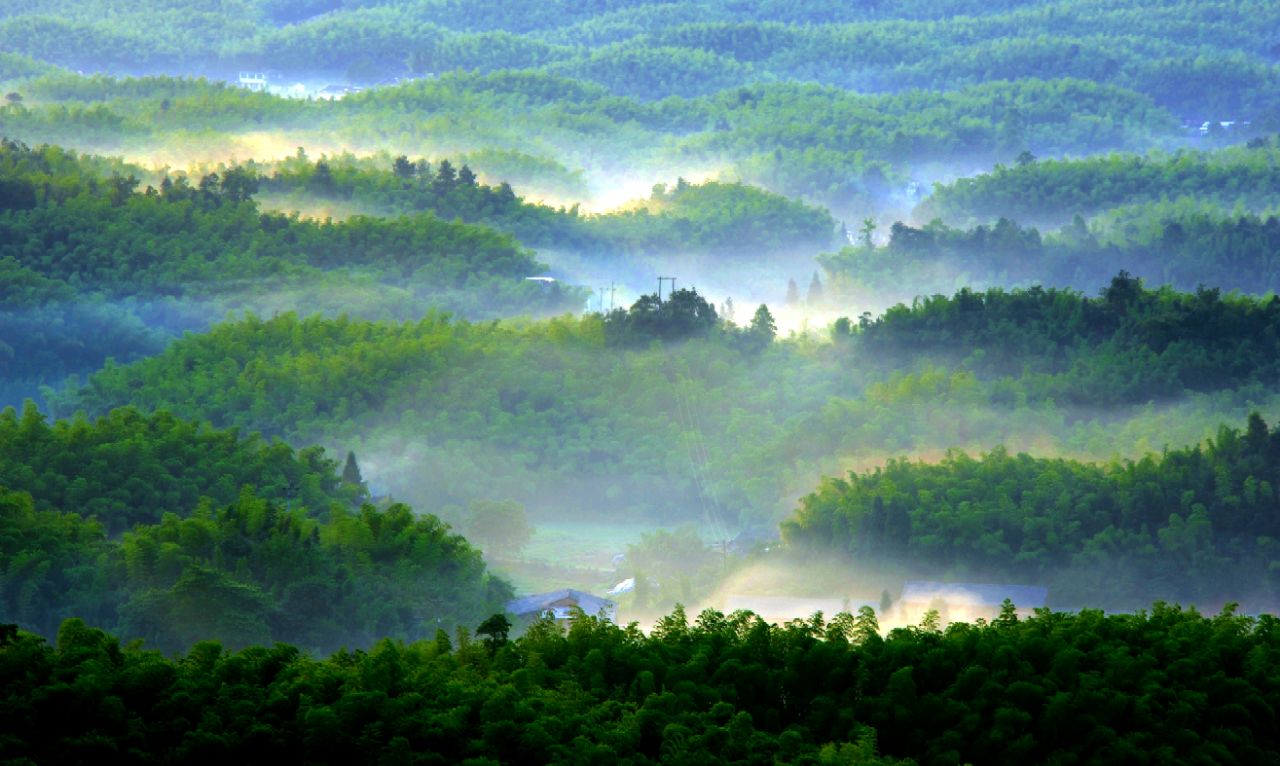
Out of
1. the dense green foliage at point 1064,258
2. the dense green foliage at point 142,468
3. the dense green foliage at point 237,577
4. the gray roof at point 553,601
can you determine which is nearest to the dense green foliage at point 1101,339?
the gray roof at point 553,601

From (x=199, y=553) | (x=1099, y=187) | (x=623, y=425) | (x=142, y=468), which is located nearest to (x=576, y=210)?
(x=1099, y=187)

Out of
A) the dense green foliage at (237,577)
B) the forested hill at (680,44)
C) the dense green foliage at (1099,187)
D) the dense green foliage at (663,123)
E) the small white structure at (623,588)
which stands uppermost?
the forested hill at (680,44)

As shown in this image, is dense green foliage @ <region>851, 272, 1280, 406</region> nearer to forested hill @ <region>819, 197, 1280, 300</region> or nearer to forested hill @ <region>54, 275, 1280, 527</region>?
forested hill @ <region>54, 275, 1280, 527</region>

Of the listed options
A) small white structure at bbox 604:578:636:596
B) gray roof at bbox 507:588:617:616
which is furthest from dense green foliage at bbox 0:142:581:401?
gray roof at bbox 507:588:617:616

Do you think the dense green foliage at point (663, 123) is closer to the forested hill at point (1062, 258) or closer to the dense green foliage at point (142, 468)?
the forested hill at point (1062, 258)

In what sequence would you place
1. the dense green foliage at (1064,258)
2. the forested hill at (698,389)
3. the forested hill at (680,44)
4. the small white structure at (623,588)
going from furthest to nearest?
the forested hill at (680,44)
the dense green foliage at (1064,258)
the forested hill at (698,389)
the small white structure at (623,588)

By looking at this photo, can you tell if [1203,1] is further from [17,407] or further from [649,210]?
[17,407]

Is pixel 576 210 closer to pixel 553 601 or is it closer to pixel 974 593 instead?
pixel 553 601
